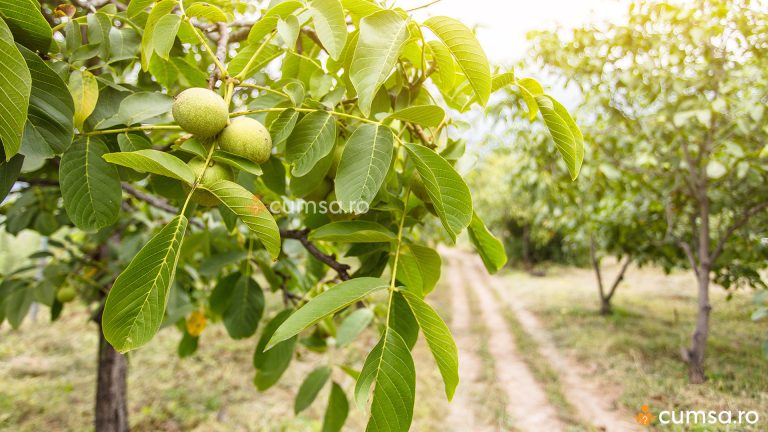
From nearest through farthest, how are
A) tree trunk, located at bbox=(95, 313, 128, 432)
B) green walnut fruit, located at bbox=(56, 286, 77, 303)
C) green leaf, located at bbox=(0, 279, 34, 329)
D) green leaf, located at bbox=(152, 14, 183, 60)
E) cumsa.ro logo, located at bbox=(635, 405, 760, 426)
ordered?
green leaf, located at bbox=(152, 14, 183, 60) < green leaf, located at bbox=(0, 279, 34, 329) < green walnut fruit, located at bbox=(56, 286, 77, 303) < tree trunk, located at bbox=(95, 313, 128, 432) < cumsa.ro logo, located at bbox=(635, 405, 760, 426)

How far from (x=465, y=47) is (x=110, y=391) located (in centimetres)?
269

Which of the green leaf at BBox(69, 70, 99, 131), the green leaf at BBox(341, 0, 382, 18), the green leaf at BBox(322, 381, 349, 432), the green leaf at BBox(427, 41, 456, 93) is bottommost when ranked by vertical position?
the green leaf at BBox(322, 381, 349, 432)

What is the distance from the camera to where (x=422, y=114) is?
0.72 m

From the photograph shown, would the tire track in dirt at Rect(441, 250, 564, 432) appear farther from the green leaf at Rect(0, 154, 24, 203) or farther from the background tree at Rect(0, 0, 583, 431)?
the green leaf at Rect(0, 154, 24, 203)

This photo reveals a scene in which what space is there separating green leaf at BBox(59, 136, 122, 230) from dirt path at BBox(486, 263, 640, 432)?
11.7 ft

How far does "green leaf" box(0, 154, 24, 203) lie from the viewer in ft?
2.28

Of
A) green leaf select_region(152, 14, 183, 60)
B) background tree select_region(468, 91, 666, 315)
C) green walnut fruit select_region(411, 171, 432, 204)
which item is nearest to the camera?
green leaf select_region(152, 14, 183, 60)

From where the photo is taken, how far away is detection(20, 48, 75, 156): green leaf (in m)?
0.66

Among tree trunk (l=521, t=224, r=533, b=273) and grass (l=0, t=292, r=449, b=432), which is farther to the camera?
tree trunk (l=521, t=224, r=533, b=273)

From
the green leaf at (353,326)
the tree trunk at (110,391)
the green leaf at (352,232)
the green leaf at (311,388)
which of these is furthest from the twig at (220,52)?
the tree trunk at (110,391)

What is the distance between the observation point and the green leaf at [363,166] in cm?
69

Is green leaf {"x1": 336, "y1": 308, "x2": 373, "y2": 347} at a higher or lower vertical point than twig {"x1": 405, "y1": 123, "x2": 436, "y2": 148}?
lower

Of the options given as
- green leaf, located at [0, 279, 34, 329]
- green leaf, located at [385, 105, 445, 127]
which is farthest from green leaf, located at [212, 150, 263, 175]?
green leaf, located at [0, 279, 34, 329]

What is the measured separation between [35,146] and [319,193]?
0.49 meters
